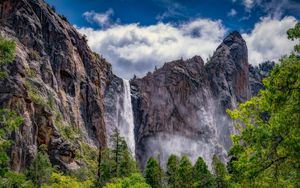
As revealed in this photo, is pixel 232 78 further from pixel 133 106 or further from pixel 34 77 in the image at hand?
pixel 34 77

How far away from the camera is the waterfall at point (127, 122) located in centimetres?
14225

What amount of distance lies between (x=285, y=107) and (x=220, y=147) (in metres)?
144

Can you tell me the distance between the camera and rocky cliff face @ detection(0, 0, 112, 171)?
295 ft

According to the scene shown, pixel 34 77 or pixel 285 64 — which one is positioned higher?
pixel 34 77

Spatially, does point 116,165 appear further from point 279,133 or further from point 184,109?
point 184,109

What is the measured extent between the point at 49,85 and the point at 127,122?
41.6 m

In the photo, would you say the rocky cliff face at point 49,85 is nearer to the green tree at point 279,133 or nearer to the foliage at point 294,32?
the green tree at point 279,133

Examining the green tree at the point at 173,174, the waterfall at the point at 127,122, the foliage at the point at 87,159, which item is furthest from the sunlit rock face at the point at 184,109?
the green tree at the point at 173,174

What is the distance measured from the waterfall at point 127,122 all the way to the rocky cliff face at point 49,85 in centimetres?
1089

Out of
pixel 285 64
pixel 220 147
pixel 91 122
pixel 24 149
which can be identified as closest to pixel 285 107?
pixel 285 64

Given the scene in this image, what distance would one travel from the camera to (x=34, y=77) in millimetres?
104438

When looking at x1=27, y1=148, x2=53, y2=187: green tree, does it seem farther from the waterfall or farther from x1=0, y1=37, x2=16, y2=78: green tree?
the waterfall

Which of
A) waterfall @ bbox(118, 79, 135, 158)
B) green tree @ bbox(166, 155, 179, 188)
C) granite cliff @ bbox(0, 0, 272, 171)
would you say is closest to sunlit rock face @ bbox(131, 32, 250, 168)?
granite cliff @ bbox(0, 0, 272, 171)

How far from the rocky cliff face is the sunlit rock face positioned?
23.5 metres
